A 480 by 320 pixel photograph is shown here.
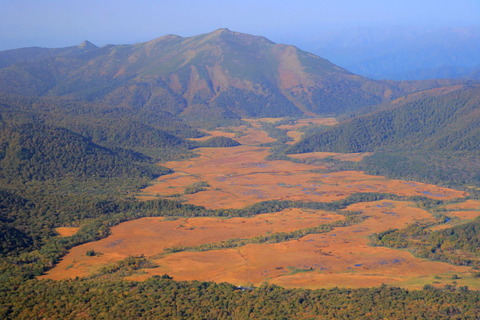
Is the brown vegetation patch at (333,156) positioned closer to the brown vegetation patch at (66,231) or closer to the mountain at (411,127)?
the mountain at (411,127)

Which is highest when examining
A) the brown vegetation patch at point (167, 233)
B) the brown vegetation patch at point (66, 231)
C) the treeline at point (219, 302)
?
the treeline at point (219, 302)

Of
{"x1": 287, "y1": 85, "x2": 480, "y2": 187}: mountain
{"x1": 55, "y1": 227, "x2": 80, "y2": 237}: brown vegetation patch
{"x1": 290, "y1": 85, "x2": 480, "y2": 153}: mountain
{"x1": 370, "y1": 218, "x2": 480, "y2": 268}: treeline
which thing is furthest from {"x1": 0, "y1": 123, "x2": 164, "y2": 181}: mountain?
{"x1": 370, "y1": 218, "x2": 480, "y2": 268}: treeline

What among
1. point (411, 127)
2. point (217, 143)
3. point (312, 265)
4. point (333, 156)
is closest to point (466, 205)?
point (312, 265)

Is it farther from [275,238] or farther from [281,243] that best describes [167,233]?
[281,243]

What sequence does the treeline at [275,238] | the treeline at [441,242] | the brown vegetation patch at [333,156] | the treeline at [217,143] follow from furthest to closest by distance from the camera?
the treeline at [217,143] < the brown vegetation patch at [333,156] < the treeline at [275,238] < the treeline at [441,242]

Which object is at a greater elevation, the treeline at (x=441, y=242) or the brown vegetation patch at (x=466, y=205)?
the treeline at (x=441, y=242)

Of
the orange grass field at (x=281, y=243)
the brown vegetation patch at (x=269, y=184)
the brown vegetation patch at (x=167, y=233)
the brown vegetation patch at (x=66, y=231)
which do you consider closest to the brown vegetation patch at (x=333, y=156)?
the brown vegetation patch at (x=269, y=184)

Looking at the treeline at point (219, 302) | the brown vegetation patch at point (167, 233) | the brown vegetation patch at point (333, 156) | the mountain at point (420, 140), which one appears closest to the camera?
the treeline at point (219, 302)

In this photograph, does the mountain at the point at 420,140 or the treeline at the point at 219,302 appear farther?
the mountain at the point at 420,140
